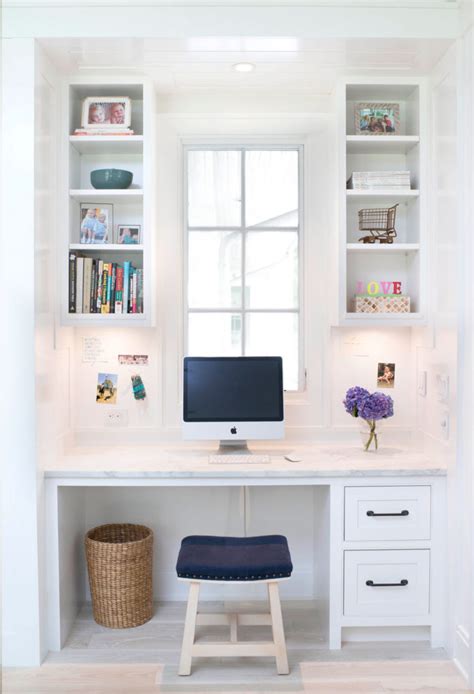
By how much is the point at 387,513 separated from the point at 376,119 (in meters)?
1.83

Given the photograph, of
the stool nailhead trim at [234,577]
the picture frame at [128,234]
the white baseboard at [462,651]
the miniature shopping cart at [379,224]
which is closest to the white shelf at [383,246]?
the miniature shopping cart at [379,224]

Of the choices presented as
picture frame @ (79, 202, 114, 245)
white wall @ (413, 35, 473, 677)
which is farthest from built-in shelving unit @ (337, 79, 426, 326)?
picture frame @ (79, 202, 114, 245)

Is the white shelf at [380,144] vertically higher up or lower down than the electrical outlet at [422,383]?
higher up

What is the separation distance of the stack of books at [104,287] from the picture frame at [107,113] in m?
0.61

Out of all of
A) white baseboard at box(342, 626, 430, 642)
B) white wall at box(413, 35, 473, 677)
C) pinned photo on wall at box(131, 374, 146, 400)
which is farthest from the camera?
pinned photo on wall at box(131, 374, 146, 400)

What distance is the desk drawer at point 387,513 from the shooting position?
108 inches

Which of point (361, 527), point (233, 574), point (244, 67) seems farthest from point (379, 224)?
point (233, 574)

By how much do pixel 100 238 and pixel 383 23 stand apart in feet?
5.04

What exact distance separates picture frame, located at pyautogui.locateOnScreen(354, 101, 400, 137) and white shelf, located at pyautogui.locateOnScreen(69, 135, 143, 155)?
1.05 metres

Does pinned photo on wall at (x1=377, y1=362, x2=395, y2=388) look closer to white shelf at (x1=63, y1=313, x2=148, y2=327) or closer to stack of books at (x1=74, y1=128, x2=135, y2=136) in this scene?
white shelf at (x1=63, y1=313, x2=148, y2=327)

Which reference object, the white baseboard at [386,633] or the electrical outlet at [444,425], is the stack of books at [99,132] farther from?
the white baseboard at [386,633]

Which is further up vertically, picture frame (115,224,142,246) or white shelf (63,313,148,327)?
picture frame (115,224,142,246)

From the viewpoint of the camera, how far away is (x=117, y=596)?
9.55 ft

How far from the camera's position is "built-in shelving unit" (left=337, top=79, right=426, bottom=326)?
2.99 m
